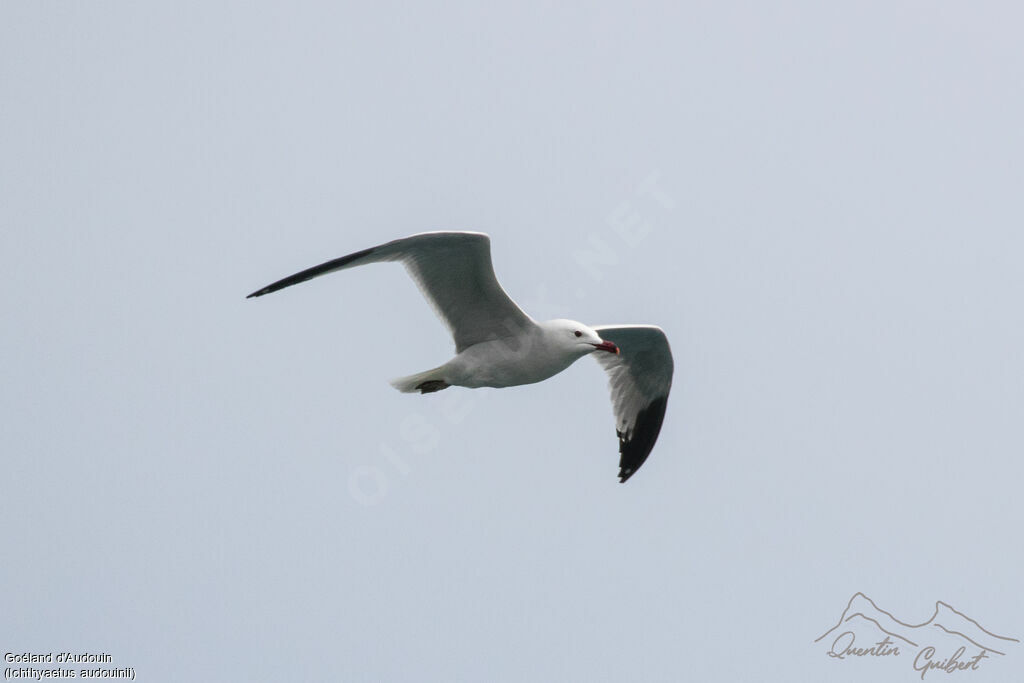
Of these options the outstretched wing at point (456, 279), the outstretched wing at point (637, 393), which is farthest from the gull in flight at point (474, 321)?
the outstretched wing at point (637, 393)

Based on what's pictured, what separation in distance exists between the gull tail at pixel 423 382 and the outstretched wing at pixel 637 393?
2119 millimetres

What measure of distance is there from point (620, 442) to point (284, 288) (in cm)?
439

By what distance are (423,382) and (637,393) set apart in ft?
9.20

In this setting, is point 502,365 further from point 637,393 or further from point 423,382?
point 637,393

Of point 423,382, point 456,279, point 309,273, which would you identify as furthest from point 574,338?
point 309,273

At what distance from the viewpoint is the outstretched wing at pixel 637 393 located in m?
12.2

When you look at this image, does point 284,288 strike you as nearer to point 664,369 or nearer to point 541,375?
point 541,375

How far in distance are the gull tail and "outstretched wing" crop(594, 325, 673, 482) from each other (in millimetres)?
2119

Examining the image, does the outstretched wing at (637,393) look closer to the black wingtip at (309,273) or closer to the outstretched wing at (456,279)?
the outstretched wing at (456,279)

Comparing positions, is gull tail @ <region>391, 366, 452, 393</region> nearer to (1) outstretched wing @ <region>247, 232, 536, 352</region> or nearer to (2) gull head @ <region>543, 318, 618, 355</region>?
(1) outstretched wing @ <region>247, 232, 536, 352</region>

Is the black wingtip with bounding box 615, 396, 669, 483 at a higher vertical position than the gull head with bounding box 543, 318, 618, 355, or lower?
lower

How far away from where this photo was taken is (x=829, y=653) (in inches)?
427

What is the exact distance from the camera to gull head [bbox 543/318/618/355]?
33.4ft

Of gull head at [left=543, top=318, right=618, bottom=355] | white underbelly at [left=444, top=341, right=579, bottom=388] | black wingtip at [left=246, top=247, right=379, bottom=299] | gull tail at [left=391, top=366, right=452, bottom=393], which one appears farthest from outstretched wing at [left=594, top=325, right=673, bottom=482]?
black wingtip at [left=246, top=247, right=379, bottom=299]
